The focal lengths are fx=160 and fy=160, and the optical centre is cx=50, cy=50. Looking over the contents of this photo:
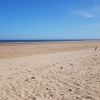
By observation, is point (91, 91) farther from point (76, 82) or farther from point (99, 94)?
point (76, 82)

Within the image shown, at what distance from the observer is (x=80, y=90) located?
5.02 meters

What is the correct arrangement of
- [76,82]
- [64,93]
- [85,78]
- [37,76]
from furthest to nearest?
[37,76]
[85,78]
[76,82]
[64,93]

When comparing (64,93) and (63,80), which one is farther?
(63,80)

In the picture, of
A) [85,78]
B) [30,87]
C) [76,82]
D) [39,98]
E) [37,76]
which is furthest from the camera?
[37,76]

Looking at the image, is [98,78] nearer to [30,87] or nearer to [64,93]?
[64,93]

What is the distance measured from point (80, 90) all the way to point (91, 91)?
0.34 metres

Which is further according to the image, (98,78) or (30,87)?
(98,78)

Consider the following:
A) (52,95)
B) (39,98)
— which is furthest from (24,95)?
(52,95)

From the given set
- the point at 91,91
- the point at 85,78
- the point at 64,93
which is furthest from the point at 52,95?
the point at 85,78

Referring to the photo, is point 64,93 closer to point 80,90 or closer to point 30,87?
point 80,90

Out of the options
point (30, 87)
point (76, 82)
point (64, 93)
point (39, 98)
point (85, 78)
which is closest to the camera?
point (39, 98)

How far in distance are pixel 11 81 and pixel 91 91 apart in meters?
3.05

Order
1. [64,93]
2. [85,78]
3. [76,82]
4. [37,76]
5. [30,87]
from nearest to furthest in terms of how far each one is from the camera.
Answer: [64,93], [30,87], [76,82], [85,78], [37,76]

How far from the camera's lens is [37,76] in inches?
271
